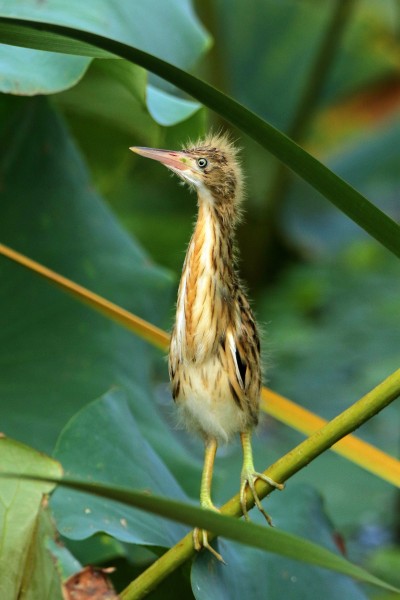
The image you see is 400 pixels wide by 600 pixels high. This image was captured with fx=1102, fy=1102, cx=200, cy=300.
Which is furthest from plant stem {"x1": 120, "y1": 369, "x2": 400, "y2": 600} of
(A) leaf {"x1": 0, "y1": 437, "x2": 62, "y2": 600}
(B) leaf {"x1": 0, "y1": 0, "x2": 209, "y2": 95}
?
(B) leaf {"x1": 0, "y1": 0, "x2": 209, "y2": 95}

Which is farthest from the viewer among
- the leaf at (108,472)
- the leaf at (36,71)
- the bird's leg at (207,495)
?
the leaf at (36,71)

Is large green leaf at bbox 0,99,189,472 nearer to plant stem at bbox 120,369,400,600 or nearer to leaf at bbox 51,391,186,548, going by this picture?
leaf at bbox 51,391,186,548

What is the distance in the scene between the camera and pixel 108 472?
2.10m

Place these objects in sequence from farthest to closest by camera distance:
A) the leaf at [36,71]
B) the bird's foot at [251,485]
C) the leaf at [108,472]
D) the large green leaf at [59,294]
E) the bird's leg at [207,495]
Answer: the large green leaf at [59,294], the leaf at [36,71], the leaf at [108,472], the bird's leg at [207,495], the bird's foot at [251,485]

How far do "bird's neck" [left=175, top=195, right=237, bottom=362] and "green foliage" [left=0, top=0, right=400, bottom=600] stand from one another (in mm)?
266

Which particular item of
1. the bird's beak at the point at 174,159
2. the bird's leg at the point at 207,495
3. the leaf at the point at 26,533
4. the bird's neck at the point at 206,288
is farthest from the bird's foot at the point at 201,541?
the bird's beak at the point at 174,159

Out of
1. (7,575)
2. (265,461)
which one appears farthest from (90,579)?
(265,461)

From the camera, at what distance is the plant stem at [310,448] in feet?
5.06

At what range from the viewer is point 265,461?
13.0 ft

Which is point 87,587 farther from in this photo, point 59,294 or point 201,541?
point 59,294

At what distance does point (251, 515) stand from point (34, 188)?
44.3 inches

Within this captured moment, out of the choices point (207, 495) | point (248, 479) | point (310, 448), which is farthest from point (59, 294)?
point (310, 448)

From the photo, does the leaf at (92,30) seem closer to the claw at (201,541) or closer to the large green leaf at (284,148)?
the large green leaf at (284,148)

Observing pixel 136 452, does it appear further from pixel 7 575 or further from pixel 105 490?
pixel 105 490
